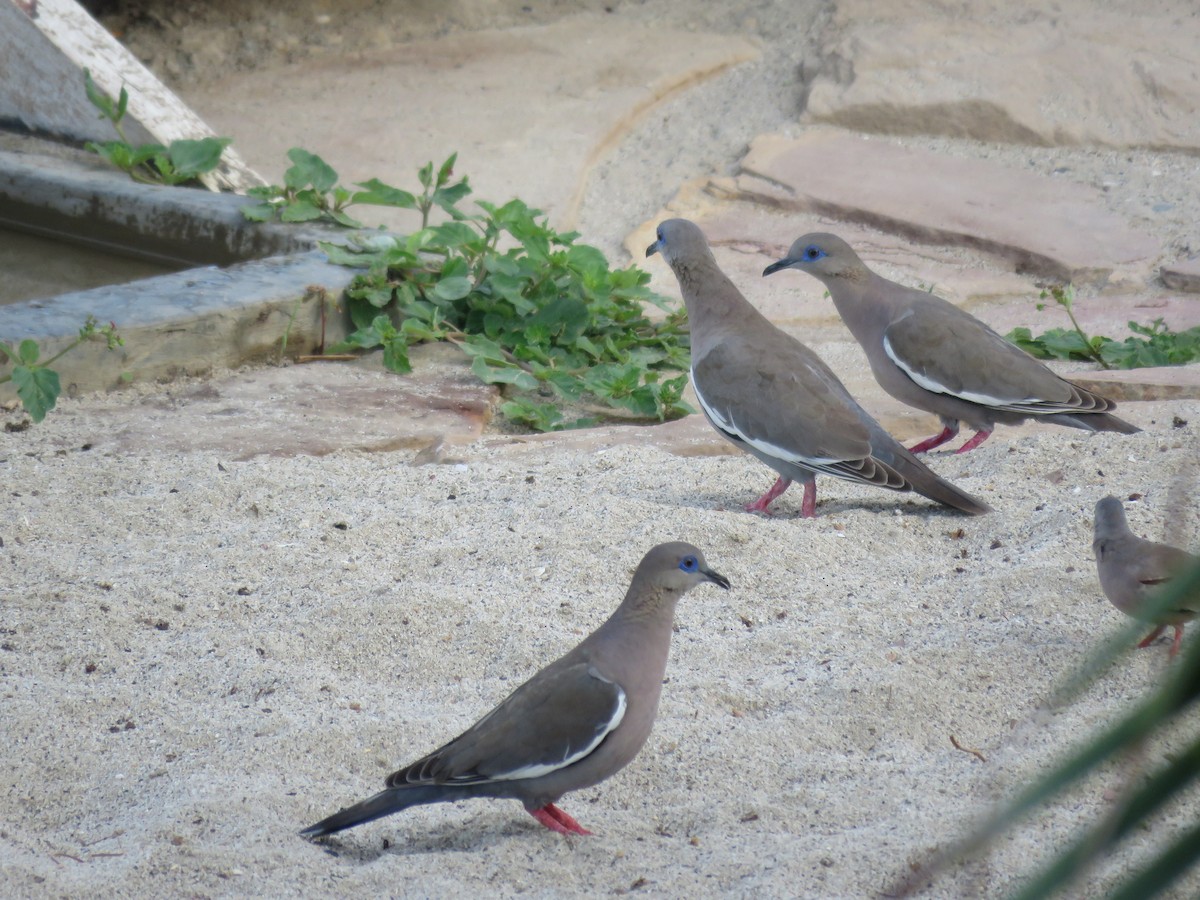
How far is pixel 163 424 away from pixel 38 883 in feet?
8.69

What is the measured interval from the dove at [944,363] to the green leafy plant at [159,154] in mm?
2707

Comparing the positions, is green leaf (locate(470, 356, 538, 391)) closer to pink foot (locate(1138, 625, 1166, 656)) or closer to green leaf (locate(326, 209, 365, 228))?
green leaf (locate(326, 209, 365, 228))

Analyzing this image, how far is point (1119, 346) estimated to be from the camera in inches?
223

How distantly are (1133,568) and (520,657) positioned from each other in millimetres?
1392

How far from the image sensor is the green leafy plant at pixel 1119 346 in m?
5.58

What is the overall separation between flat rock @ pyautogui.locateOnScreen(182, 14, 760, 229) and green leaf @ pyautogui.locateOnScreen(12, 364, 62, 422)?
2555 millimetres

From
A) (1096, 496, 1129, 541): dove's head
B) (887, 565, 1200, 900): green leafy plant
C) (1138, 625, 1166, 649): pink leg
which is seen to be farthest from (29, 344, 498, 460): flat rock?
(887, 565, 1200, 900): green leafy plant

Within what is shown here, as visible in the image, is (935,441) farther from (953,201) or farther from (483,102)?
(483,102)

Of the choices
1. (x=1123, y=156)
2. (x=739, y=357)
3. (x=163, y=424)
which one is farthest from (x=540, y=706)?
(x=1123, y=156)

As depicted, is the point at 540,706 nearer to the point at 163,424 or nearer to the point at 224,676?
the point at 224,676

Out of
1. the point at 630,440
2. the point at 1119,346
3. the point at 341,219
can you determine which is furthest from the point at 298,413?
the point at 1119,346

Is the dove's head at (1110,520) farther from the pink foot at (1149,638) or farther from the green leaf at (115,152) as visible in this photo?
the green leaf at (115,152)

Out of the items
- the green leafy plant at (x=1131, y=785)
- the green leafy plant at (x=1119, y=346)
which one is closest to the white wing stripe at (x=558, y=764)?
the green leafy plant at (x=1131, y=785)

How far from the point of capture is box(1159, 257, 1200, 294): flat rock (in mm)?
6270
